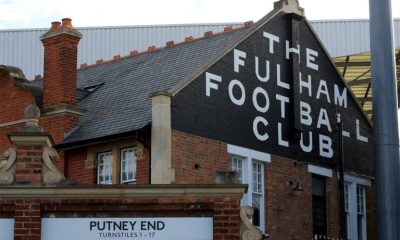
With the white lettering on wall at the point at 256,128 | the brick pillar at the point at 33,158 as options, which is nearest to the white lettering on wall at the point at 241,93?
the white lettering on wall at the point at 256,128

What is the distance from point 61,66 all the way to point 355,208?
10189 mm

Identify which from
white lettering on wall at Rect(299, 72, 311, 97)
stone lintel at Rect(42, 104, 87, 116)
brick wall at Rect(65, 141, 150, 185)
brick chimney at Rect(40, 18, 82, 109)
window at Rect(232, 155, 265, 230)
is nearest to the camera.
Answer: brick wall at Rect(65, 141, 150, 185)

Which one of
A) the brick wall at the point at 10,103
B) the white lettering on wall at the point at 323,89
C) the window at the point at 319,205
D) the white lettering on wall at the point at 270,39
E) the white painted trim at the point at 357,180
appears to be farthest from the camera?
the white painted trim at the point at 357,180

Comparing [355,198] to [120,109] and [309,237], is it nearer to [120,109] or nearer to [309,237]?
[309,237]

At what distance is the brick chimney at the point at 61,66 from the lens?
2598cm

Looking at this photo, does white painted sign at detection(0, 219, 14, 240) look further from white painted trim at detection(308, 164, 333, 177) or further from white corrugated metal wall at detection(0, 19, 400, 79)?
white corrugated metal wall at detection(0, 19, 400, 79)

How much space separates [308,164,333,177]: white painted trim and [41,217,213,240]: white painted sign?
13471mm

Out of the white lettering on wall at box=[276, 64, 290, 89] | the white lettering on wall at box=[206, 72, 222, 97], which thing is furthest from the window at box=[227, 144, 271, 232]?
the white lettering on wall at box=[276, 64, 290, 89]

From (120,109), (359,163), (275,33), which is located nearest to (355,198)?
(359,163)

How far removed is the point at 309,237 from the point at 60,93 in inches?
322

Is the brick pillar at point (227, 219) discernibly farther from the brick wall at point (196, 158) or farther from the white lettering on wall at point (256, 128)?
the white lettering on wall at point (256, 128)

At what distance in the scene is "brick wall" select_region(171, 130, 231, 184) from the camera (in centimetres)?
2328

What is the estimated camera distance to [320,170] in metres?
28.5

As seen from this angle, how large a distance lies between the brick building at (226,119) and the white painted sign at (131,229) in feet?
15.3
